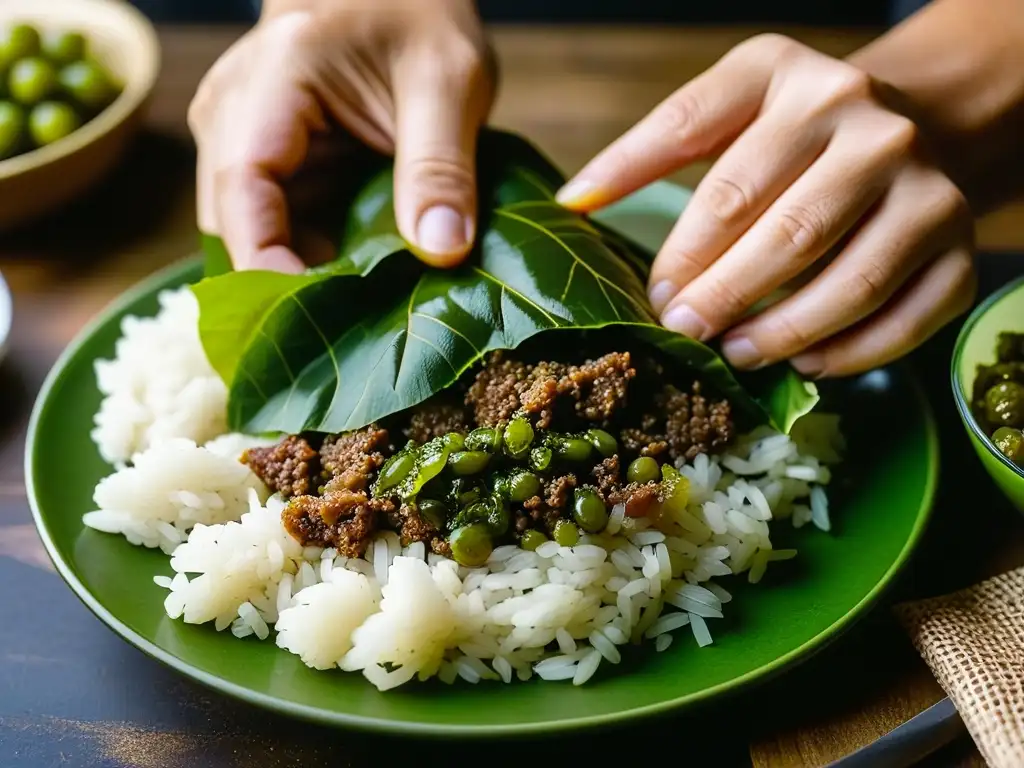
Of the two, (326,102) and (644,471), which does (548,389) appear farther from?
(326,102)

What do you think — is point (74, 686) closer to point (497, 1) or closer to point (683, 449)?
point (683, 449)

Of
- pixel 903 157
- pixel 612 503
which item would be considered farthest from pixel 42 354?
pixel 903 157

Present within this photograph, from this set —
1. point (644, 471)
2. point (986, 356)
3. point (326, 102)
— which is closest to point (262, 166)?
point (326, 102)

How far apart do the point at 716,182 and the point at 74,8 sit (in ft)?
10.2

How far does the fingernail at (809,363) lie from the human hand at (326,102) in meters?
0.91

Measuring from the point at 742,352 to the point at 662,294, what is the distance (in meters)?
0.25

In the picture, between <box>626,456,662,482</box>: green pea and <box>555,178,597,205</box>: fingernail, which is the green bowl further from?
<box>555,178,597,205</box>: fingernail

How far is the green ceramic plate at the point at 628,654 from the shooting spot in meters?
2.03

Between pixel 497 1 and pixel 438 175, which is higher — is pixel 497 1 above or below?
below

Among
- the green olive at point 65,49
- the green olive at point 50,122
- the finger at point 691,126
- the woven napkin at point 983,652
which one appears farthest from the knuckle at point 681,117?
the green olive at point 65,49

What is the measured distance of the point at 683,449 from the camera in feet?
8.41

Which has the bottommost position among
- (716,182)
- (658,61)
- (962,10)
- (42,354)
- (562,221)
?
(42,354)

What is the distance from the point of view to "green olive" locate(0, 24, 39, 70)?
13.2ft

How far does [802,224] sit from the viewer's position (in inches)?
97.4
